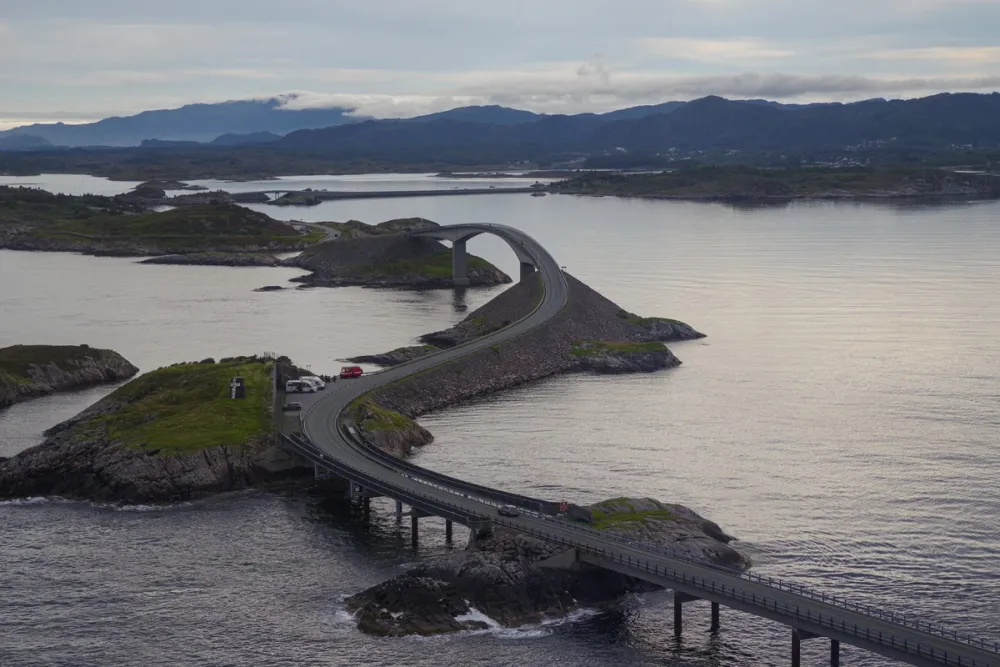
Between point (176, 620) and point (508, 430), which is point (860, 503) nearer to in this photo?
point (508, 430)

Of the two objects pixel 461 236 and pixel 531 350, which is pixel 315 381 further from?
pixel 461 236

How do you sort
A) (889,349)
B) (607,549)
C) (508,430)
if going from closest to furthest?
(607,549), (508,430), (889,349)

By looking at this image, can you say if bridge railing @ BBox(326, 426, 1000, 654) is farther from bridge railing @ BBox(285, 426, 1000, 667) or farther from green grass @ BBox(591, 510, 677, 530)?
green grass @ BBox(591, 510, 677, 530)

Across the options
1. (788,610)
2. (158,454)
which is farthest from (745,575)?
(158,454)

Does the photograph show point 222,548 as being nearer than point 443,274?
Yes

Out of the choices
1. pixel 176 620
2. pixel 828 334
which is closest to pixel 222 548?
pixel 176 620

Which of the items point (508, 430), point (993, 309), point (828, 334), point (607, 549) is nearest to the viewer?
point (607, 549)

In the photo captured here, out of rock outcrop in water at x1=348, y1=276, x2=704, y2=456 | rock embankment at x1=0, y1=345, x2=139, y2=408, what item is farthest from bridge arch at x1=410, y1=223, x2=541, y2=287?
rock embankment at x1=0, y1=345, x2=139, y2=408

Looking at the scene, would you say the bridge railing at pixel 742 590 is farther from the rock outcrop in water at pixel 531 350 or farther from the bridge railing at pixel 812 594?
the rock outcrop in water at pixel 531 350
